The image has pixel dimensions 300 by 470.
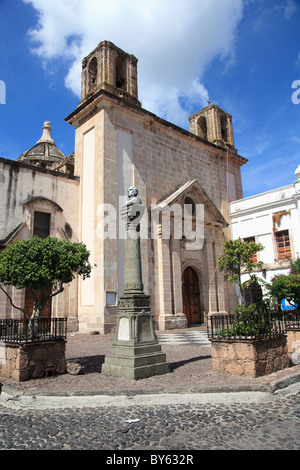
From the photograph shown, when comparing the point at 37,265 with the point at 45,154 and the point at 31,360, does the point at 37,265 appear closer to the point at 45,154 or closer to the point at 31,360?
the point at 31,360

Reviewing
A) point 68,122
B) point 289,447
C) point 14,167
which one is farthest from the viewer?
point 68,122

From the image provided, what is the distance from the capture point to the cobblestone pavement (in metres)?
3.51

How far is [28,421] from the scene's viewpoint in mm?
4363

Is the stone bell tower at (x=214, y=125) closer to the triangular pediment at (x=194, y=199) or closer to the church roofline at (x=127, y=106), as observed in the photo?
the church roofline at (x=127, y=106)

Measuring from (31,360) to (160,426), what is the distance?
11.4ft

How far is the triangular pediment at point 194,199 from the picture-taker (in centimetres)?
1670

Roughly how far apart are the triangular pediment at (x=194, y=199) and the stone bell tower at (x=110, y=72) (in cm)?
483

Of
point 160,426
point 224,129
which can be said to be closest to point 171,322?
point 160,426

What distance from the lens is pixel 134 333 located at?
667 cm

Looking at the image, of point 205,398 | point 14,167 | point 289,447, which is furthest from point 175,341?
point 14,167

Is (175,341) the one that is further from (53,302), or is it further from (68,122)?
(68,122)

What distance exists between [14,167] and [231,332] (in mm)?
Answer: 11799

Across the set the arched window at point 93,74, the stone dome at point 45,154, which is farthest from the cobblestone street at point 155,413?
the stone dome at point 45,154

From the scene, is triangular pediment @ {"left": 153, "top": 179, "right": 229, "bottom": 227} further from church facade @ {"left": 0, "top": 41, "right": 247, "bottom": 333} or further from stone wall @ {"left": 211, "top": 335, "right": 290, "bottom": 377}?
stone wall @ {"left": 211, "top": 335, "right": 290, "bottom": 377}
